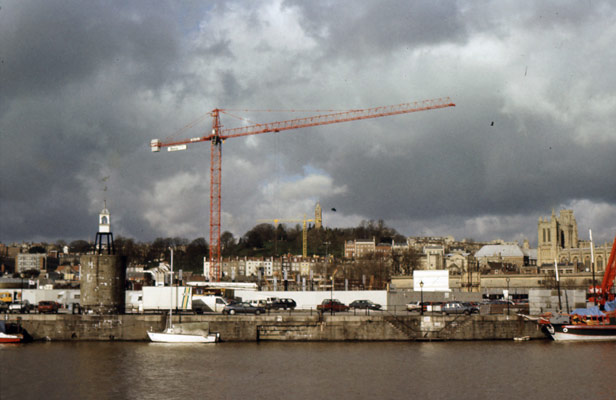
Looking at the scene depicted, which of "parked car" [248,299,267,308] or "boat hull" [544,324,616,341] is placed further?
"parked car" [248,299,267,308]

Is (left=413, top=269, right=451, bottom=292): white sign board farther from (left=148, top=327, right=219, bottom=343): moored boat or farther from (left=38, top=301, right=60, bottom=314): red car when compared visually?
(left=38, top=301, right=60, bottom=314): red car

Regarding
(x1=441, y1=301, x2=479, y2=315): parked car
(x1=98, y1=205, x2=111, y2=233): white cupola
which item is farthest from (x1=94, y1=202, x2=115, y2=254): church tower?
(x1=441, y1=301, x2=479, y2=315): parked car

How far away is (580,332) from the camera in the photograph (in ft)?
192

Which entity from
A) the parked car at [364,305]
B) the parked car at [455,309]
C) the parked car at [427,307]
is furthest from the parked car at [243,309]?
the parked car at [455,309]

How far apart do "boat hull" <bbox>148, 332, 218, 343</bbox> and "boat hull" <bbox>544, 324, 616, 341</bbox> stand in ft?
101

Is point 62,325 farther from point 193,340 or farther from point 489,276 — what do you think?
point 489,276

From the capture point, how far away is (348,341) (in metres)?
57.5

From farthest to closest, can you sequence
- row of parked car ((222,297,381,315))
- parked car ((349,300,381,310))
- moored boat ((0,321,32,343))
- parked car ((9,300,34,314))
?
parked car ((349,300,381,310)) → parked car ((9,300,34,314)) → row of parked car ((222,297,381,315)) → moored boat ((0,321,32,343))

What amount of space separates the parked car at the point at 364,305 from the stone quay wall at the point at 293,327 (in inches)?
389

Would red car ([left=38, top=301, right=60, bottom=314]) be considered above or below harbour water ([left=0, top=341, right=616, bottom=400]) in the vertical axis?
above

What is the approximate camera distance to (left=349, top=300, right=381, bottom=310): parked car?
69062 mm

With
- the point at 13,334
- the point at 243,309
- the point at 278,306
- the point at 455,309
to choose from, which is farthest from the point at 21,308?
the point at 455,309

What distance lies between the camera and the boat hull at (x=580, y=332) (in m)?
58.3

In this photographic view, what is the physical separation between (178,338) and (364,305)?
76.1ft
